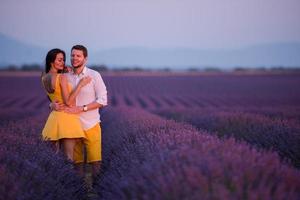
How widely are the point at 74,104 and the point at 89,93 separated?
207mm

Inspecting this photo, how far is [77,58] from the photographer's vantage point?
5.42 m

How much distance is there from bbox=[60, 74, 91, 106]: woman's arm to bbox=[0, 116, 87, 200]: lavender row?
516 millimetres

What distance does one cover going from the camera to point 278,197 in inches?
106

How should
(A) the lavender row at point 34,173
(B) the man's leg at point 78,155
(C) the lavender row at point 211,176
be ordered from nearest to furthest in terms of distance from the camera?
(C) the lavender row at point 211,176 < (A) the lavender row at point 34,173 < (B) the man's leg at point 78,155

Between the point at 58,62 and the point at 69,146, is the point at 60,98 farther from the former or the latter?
the point at 69,146

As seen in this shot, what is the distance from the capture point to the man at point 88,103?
17.9 ft

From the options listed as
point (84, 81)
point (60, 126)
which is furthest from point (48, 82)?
point (60, 126)

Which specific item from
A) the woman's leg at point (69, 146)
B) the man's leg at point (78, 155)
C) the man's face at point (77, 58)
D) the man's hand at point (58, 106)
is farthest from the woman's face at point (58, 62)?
the man's leg at point (78, 155)

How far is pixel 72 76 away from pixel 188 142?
200 centimetres

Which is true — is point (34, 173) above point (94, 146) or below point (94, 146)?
above

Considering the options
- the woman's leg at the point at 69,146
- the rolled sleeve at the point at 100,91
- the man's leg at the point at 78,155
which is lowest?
the man's leg at the point at 78,155

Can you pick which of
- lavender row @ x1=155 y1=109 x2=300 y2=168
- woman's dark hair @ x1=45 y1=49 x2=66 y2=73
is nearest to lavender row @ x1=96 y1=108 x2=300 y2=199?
lavender row @ x1=155 y1=109 x2=300 y2=168

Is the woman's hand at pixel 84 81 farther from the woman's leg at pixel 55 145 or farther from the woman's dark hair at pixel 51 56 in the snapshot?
the woman's leg at pixel 55 145

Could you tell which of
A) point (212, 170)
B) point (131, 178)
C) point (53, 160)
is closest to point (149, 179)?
point (131, 178)
